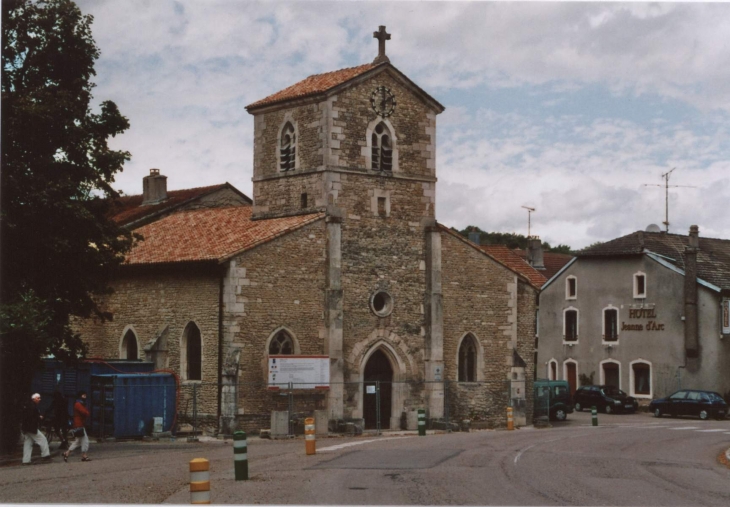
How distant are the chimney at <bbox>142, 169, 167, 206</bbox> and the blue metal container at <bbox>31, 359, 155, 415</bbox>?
1690 cm

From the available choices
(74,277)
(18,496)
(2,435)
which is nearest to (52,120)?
(74,277)

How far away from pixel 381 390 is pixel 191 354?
653 cm

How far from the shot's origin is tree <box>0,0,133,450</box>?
82.6ft

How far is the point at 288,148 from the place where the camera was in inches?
1476

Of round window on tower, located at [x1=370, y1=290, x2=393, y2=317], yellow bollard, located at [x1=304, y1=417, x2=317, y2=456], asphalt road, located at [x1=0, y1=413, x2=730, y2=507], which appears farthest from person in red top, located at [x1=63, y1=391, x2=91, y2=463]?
round window on tower, located at [x1=370, y1=290, x2=393, y2=317]

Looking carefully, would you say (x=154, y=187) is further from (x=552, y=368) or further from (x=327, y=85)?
(x=552, y=368)

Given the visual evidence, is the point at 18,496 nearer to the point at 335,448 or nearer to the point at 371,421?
the point at 335,448

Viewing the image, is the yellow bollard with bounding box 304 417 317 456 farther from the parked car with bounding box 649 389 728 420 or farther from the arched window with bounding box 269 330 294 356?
the parked car with bounding box 649 389 728 420

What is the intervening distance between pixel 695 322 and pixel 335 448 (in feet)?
96.1

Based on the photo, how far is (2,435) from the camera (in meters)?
25.5

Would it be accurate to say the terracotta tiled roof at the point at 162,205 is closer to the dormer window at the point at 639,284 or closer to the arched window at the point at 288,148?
the arched window at the point at 288,148

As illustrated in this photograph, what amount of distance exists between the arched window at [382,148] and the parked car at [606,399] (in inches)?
781

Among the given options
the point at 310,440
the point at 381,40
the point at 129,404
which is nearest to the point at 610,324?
the point at 381,40

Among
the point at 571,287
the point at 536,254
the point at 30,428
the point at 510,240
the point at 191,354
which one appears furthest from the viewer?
the point at 510,240
